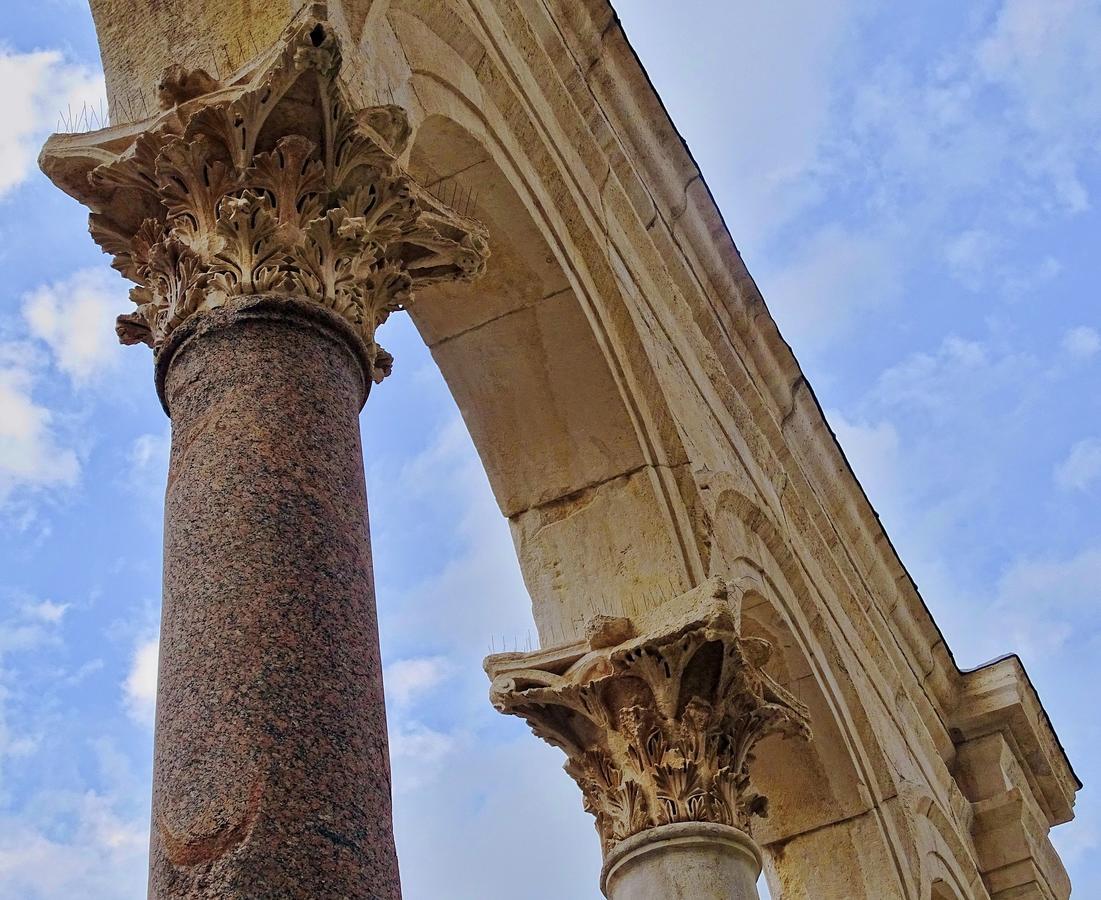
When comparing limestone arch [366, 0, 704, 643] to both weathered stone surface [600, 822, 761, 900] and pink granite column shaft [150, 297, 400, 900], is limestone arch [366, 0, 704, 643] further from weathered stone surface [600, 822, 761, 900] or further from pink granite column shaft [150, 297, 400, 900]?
pink granite column shaft [150, 297, 400, 900]

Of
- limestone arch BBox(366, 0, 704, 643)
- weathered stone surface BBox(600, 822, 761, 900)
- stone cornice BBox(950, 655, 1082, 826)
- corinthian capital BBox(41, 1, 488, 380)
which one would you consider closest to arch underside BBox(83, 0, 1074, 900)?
limestone arch BBox(366, 0, 704, 643)

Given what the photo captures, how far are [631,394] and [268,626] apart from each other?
15.2 ft

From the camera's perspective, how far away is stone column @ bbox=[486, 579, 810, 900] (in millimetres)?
6867

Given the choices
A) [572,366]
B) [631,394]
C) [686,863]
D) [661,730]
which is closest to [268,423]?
[661,730]

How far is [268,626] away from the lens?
3.77 m

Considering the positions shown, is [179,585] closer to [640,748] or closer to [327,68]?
[327,68]

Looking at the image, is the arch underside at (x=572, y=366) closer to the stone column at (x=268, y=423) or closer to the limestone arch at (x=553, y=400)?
the limestone arch at (x=553, y=400)

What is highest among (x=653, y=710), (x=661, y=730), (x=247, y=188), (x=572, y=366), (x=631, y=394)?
(x=572, y=366)

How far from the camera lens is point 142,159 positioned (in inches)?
193

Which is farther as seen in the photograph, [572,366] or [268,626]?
[572,366]

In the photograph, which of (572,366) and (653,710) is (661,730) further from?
(572,366)

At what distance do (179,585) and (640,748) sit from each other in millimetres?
3435

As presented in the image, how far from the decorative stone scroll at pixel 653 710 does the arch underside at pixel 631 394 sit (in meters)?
0.49

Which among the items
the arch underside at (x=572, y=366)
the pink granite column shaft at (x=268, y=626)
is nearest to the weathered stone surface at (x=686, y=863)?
the arch underside at (x=572, y=366)
